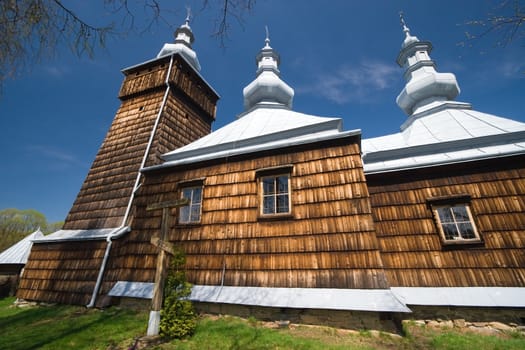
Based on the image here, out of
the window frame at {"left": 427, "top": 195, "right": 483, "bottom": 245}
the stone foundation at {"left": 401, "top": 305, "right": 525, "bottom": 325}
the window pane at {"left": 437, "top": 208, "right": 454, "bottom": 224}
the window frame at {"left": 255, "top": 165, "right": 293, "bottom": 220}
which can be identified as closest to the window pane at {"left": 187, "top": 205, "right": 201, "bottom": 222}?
the window frame at {"left": 255, "top": 165, "right": 293, "bottom": 220}

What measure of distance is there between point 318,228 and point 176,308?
11.7ft

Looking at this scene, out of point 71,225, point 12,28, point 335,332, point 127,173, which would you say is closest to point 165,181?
point 127,173

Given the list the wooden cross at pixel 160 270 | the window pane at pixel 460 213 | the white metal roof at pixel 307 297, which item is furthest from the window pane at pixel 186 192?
the window pane at pixel 460 213

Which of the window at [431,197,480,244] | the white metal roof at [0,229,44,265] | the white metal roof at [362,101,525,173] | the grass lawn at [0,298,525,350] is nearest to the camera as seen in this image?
the grass lawn at [0,298,525,350]

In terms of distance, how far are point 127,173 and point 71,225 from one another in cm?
309

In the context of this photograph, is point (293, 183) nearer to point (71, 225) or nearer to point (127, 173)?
point (127, 173)

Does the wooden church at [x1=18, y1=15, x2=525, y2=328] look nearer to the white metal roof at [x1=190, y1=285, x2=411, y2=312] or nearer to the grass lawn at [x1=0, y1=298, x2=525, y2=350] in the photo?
the white metal roof at [x1=190, y1=285, x2=411, y2=312]

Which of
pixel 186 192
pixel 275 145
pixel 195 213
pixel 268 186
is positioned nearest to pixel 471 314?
pixel 268 186

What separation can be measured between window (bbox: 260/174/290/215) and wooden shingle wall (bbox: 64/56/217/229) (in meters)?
5.61

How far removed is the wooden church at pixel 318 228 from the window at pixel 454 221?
1.1 inches

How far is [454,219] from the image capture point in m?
6.02

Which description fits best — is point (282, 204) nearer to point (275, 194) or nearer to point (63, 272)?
point (275, 194)

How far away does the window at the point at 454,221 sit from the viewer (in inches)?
228

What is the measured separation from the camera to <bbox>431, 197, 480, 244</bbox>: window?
5795 mm
